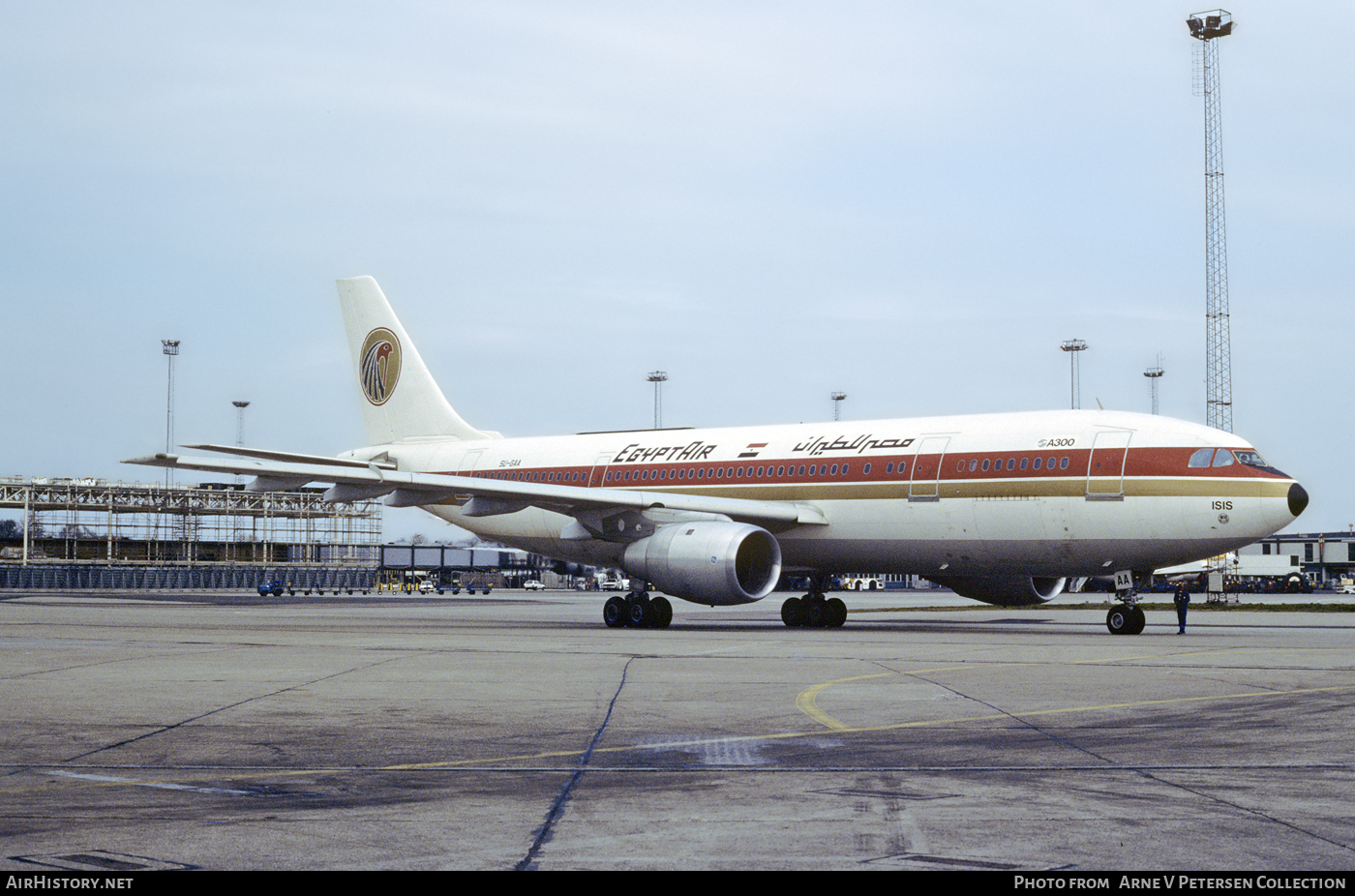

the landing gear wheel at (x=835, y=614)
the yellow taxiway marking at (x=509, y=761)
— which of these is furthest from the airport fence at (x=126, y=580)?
the yellow taxiway marking at (x=509, y=761)

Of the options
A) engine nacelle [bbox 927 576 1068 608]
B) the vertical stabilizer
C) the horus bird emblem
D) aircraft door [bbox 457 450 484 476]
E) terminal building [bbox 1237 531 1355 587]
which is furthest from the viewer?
terminal building [bbox 1237 531 1355 587]

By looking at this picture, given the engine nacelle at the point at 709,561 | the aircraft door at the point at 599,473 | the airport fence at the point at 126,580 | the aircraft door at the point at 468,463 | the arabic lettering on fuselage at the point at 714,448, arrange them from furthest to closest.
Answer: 1. the airport fence at the point at 126,580
2. the aircraft door at the point at 468,463
3. the aircraft door at the point at 599,473
4. the arabic lettering on fuselage at the point at 714,448
5. the engine nacelle at the point at 709,561

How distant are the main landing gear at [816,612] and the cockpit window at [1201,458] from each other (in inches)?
359

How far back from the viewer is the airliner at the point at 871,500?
24984 millimetres

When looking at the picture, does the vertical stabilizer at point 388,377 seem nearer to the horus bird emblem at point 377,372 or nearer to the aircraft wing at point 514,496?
the horus bird emblem at point 377,372

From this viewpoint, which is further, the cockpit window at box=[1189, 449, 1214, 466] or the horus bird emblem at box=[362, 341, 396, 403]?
the horus bird emblem at box=[362, 341, 396, 403]

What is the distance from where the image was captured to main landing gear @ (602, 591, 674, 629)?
96.3 feet

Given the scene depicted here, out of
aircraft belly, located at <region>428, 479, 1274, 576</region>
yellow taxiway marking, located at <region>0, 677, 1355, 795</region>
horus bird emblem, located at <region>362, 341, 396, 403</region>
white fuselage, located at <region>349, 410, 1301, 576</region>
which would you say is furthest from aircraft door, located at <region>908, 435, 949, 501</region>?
horus bird emblem, located at <region>362, 341, 396, 403</region>

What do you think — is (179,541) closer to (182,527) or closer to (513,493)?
(182,527)

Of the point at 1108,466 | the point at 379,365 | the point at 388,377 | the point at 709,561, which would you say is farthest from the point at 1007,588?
the point at 379,365

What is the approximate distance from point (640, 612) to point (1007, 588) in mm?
8669

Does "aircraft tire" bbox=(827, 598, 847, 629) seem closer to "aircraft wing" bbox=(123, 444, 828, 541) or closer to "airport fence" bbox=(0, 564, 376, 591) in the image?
"aircraft wing" bbox=(123, 444, 828, 541)

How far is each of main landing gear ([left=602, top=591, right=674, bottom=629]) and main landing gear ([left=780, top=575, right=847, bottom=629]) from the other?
3298mm
